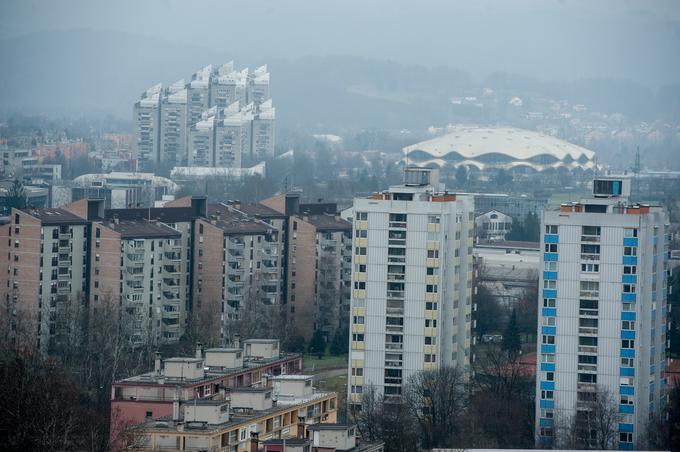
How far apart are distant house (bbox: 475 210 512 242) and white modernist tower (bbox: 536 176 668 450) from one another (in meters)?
21.5

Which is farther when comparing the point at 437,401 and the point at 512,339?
the point at 512,339

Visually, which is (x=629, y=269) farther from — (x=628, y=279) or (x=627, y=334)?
(x=627, y=334)

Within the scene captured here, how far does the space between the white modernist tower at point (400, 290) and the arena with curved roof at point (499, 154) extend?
47.8 meters

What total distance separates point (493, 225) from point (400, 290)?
2394 centimetres

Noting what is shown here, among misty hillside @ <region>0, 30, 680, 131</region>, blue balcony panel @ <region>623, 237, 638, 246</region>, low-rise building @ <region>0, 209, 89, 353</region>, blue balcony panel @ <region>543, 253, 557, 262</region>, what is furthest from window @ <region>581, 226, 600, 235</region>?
misty hillside @ <region>0, 30, 680, 131</region>

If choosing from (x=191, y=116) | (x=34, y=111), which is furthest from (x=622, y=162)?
(x=34, y=111)

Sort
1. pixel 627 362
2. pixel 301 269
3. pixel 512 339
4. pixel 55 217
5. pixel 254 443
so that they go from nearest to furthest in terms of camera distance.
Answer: pixel 254 443 < pixel 627 362 < pixel 512 339 < pixel 55 217 < pixel 301 269

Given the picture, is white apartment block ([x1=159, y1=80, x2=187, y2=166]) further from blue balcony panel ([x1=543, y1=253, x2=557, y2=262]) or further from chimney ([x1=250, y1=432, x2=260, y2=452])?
chimney ([x1=250, y1=432, x2=260, y2=452])

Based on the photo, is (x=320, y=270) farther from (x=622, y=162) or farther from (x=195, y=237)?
(x=622, y=162)

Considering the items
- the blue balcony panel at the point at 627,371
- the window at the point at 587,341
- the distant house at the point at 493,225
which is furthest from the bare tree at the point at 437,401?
the distant house at the point at 493,225

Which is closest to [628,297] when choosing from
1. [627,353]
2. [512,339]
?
[627,353]

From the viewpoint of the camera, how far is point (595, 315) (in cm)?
1794

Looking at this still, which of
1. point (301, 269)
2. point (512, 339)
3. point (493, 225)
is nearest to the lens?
point (512, 339)

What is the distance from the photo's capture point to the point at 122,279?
2431 cm
